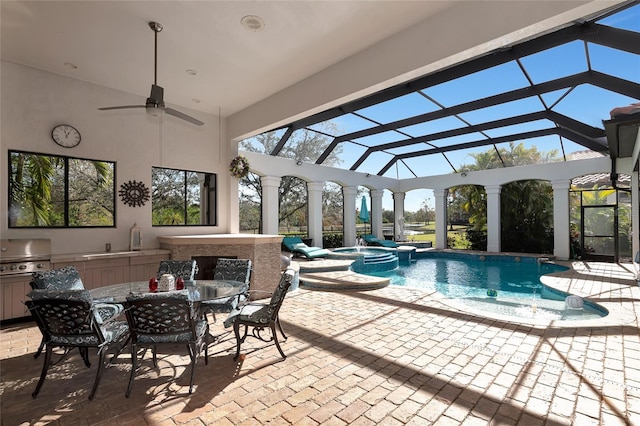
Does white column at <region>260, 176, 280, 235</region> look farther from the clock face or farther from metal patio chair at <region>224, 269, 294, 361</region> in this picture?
metal patio chair at <region>224, 269, 294, 361</region>

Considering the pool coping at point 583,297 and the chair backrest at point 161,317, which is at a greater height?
the chair backrest at point 161,317

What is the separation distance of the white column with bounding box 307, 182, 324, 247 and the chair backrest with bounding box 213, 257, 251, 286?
755cm

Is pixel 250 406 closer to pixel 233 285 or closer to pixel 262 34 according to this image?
pixel 233 285

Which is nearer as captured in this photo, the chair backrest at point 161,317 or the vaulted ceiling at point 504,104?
the chair backrest at point 161,317

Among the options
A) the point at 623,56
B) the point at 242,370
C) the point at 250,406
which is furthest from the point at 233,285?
the point at 623,56

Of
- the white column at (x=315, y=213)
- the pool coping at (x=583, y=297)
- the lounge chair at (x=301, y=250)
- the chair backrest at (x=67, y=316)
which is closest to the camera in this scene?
the chair backrest at (x=67, y=316)

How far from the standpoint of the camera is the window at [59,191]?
4941mm

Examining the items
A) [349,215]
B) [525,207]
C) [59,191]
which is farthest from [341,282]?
[525,207]

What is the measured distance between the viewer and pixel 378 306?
17.3ft

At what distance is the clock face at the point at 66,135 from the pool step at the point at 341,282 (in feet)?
16.3

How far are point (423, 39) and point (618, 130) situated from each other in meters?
5.05

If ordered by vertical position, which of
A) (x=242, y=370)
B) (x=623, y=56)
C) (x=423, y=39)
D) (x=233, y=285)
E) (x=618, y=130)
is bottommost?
(x=242, y=370)

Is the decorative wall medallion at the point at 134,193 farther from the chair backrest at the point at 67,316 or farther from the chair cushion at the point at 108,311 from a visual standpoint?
the chair backrest at the point at 67,316

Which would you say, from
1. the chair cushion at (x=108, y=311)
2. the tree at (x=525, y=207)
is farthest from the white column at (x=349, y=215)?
the chair cushion at (x=108, y=311)
